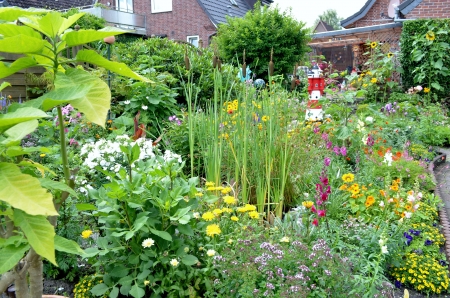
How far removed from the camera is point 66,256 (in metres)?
2.35

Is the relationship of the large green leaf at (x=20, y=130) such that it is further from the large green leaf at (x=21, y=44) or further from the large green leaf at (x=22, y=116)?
the large green leaf at (x=21, y=44)

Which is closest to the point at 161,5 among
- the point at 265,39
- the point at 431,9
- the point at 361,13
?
the point at 361,13

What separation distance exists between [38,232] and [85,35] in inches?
20.6

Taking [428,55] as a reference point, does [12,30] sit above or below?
below

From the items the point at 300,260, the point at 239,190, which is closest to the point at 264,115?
the point at 239,190

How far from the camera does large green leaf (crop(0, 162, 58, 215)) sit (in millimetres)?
860

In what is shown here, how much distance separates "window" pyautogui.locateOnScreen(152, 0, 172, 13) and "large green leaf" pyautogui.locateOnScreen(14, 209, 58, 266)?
65.5 feet

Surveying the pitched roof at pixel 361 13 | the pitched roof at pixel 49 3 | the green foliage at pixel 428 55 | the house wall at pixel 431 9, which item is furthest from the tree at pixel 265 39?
the pitched roof at pixel 361 13

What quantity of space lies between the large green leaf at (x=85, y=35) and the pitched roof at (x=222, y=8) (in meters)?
17.4

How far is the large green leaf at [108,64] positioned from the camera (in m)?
1.08

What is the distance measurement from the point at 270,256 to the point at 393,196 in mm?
1341

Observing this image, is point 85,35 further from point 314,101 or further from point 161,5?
point 161,5

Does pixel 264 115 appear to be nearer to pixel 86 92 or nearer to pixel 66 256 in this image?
pixel 66 256

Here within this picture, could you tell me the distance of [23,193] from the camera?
35.0 inches
